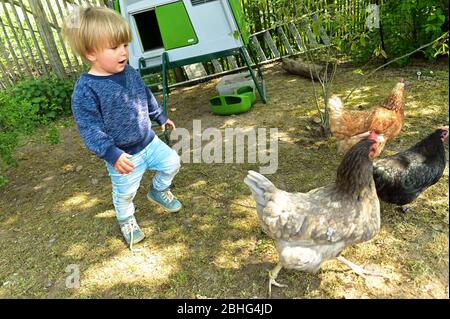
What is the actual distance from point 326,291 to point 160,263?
1.20 metres

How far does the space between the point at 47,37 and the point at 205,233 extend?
4.88m

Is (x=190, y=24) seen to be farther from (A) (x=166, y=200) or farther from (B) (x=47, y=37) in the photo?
(B) (x=47, y=37)

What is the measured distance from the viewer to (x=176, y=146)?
165 inches

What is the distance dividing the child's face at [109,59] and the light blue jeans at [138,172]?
620 mm

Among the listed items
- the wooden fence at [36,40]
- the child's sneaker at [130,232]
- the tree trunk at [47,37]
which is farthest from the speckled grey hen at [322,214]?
the tree trunk at [47,37]

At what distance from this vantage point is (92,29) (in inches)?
79.0

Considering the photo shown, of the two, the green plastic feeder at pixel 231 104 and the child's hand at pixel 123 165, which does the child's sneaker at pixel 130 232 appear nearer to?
the child's hand at pixel 123 165

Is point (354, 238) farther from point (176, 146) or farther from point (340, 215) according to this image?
point (176, 146)

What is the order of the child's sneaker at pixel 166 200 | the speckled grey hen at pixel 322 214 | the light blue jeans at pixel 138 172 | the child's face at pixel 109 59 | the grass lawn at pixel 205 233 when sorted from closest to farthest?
the speckled grey hen at pixel 322 214 → the child's face at pixel 109 59 → the grass lawn at pixel 205 233 → the light blue jeans at pixel 138 172 → the child's sneaker at pixel 166 200

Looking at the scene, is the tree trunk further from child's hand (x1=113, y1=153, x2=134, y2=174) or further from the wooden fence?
child's hand (x1=113, y1=153, x2=134, y2=174)

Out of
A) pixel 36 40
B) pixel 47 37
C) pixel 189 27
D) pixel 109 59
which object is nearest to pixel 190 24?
pixel 189 27

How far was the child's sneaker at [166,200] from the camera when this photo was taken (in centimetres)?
296

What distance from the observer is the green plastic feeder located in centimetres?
464

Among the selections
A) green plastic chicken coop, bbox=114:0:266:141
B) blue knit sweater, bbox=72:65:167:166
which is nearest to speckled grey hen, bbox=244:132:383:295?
blue knit sweater, bbox=72:65:167:166
